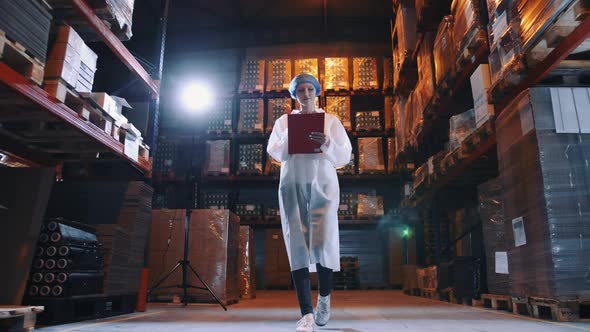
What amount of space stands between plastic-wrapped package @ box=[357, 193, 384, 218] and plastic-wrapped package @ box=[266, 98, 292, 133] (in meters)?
2.62

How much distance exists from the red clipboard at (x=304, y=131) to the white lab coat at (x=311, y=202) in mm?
69

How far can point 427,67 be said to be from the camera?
6547 millimetres

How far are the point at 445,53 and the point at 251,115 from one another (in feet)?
18.3

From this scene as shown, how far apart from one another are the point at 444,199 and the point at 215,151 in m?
5.16

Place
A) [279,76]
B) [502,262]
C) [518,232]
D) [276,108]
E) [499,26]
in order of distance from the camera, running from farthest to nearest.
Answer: [279,76], [276,108], [502,262], [499,26], [518,232]

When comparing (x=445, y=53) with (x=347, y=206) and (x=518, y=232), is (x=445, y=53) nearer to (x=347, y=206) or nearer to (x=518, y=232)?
(x=518, y=232)

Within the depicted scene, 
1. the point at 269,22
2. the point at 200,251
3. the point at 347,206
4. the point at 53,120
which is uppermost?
the point at 269,22

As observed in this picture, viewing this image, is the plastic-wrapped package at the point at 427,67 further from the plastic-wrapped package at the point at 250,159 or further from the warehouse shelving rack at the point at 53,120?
the plastic-wrapped package at the point at 250,159

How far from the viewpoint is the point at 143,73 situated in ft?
17.4

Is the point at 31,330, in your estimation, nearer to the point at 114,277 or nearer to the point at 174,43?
the point at 114,277

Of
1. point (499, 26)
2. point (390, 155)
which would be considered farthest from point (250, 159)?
point (499, 26)

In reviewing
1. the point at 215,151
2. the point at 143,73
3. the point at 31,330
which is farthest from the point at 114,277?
the point at 215,151

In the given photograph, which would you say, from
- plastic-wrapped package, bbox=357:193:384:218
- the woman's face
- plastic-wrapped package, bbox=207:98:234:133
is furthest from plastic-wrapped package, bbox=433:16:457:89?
plastic-wrapped package, bbox=207:98:234:133

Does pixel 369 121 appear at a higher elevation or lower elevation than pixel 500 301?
higher
